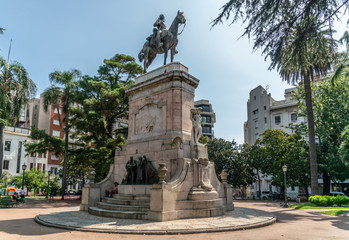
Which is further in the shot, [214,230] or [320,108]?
[320,108]

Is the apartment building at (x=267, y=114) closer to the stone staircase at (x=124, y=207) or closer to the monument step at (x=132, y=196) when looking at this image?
the monument step at (x=132, y=196)

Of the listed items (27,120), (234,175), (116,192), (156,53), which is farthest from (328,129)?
(27,120)

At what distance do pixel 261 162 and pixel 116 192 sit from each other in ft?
94.2

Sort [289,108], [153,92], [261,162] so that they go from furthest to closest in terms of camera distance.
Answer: [289,108], [261,162], [153,92]

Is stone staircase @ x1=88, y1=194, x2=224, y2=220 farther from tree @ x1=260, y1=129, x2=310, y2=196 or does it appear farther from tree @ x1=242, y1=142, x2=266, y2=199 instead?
tree @ x1=242, y1=142, x2=266, y2=199

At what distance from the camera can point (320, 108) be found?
31.8 m

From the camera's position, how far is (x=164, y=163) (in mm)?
11805

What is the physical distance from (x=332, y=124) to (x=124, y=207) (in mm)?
27588

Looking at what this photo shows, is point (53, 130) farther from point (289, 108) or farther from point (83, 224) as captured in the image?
point (83, 224)

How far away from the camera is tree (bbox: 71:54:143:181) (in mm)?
27344

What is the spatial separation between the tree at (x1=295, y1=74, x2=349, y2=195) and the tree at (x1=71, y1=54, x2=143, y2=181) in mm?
21838

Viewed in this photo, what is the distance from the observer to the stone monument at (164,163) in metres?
12.1

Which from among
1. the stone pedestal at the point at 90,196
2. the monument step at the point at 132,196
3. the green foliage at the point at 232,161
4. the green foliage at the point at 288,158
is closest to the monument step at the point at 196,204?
the monument step at the point at 132,196

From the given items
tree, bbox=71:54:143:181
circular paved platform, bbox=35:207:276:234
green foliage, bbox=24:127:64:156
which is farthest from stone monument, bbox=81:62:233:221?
green foliage, bbox=24:127:64:156
